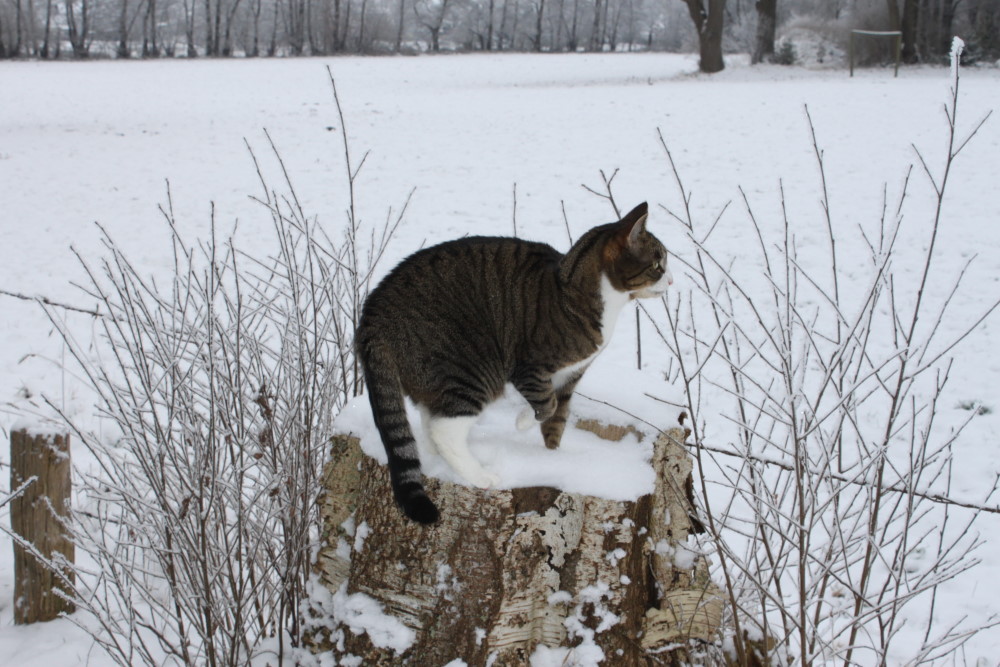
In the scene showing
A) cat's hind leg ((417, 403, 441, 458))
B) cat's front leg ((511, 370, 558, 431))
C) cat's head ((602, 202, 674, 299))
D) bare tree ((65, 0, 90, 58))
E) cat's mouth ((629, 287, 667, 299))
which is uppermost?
bare tree ((65, 0, 90, 58))

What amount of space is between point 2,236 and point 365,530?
8.18m

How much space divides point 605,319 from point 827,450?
0.86 meters

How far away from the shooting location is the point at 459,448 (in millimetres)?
2410

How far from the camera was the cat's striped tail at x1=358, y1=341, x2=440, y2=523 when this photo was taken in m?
2.25

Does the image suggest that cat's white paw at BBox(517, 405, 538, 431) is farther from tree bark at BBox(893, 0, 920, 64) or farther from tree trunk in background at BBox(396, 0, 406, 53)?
tree trunk in background at BBox(396, 0, 406, 53)

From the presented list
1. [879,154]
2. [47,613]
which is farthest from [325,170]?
[47,613]

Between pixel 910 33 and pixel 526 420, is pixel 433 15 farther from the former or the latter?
pixel 526 420

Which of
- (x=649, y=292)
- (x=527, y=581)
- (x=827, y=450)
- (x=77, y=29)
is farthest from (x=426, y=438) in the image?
(x=77, y=29)

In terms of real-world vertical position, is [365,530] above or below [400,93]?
below

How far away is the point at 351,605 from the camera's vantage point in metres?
2.48

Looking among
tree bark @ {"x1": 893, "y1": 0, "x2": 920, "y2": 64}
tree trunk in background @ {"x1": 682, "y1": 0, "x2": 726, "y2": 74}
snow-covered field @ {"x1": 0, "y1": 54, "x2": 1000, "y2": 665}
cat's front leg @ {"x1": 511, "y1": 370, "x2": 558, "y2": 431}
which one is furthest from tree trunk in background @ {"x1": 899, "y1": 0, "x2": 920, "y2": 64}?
cat's front leg @ {"x1": 511, "y1": 370, "x2": 558, "y2": 431}

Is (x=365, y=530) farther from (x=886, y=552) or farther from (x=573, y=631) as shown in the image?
(x=886, y=552)

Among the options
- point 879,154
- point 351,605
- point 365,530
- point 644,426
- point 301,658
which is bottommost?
point 301,658

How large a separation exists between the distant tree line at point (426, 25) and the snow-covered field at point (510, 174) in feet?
12.6
